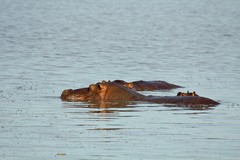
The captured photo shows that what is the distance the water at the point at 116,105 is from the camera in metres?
9.33

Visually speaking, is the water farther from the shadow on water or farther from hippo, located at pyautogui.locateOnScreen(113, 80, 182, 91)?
hippo, located at pyautogui.locateOnScreen(113, 80, 182, 91)

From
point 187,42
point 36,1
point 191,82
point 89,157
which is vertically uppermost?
point 36,1

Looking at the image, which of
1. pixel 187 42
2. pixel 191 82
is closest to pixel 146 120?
pixel 191 82

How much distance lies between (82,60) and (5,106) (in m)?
10.1

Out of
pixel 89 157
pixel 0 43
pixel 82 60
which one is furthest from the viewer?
pixel 0 43

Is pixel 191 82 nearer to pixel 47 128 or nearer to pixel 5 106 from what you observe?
pixel 5 106

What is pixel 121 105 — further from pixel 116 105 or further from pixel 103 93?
pixel 103 93

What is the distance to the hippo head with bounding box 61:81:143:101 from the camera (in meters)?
13.6

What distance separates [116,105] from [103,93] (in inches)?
25.6

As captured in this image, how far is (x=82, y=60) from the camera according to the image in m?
22.8

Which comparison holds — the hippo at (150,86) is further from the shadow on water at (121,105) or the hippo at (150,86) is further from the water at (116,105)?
the shadow on water at (121,105)

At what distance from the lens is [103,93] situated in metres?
13.6

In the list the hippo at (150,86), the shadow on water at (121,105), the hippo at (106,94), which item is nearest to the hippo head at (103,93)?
the hippo at (106,94)

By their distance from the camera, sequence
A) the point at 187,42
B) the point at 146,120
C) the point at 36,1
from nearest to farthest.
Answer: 1. the point at 146,120
2. the point at 187,42
3. the point at 36,1
